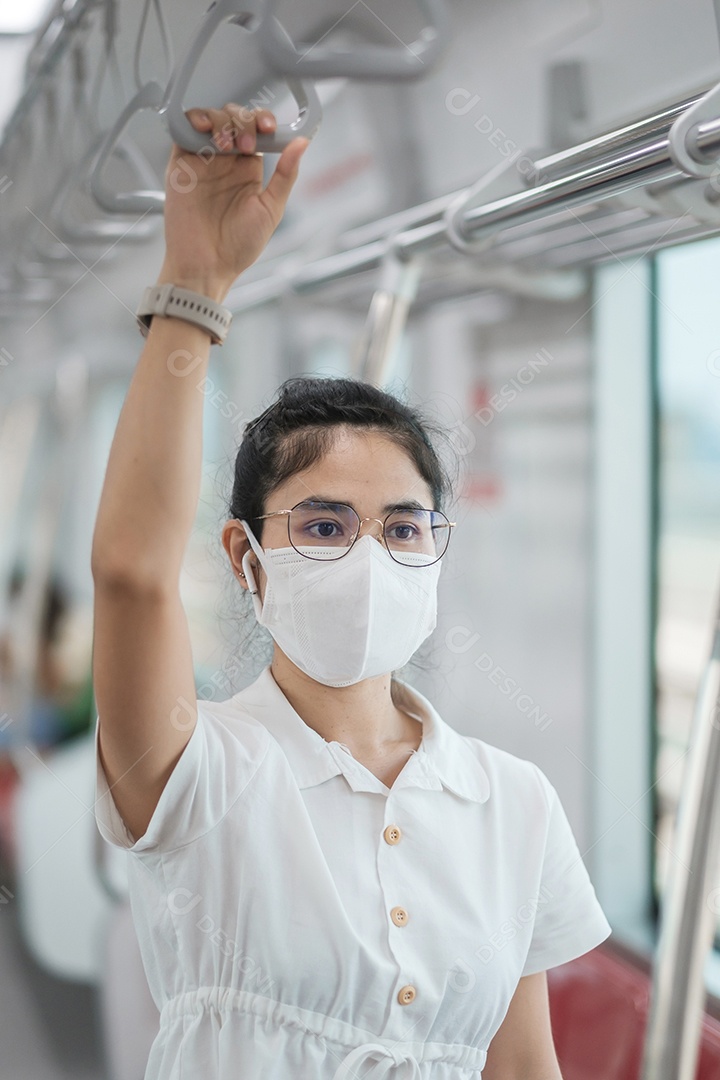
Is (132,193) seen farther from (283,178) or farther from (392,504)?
(392,504)

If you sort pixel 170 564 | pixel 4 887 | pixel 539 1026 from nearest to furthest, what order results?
pixel 170 564, pixel 539 1026, pixel 4 887

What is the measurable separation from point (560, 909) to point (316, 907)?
0.81ft

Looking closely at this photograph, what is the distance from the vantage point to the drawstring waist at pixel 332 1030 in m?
0.68

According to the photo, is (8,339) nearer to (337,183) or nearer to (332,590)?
(337,183)

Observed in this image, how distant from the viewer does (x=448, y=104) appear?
132cm

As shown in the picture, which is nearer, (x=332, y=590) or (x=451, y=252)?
(x=332, y=590)

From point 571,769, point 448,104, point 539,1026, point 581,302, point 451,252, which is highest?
point 448,104

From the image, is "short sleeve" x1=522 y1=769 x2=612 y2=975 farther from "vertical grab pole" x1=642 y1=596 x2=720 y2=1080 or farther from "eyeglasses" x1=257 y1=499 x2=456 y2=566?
"eyeglasses" x1=257 y1=499 x2=456 y2=566

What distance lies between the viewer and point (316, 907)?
690mm

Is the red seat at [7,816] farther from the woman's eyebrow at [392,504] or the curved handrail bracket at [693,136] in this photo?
the curved handrail bracket at [693,136]

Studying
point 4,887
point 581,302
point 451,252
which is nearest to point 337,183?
point 581,302

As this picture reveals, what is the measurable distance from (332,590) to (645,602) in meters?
1.09

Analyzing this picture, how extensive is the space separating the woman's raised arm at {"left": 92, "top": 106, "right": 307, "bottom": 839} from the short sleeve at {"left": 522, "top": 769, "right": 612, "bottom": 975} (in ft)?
1.22

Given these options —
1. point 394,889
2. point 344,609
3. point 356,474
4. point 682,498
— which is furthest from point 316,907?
point 682,498
